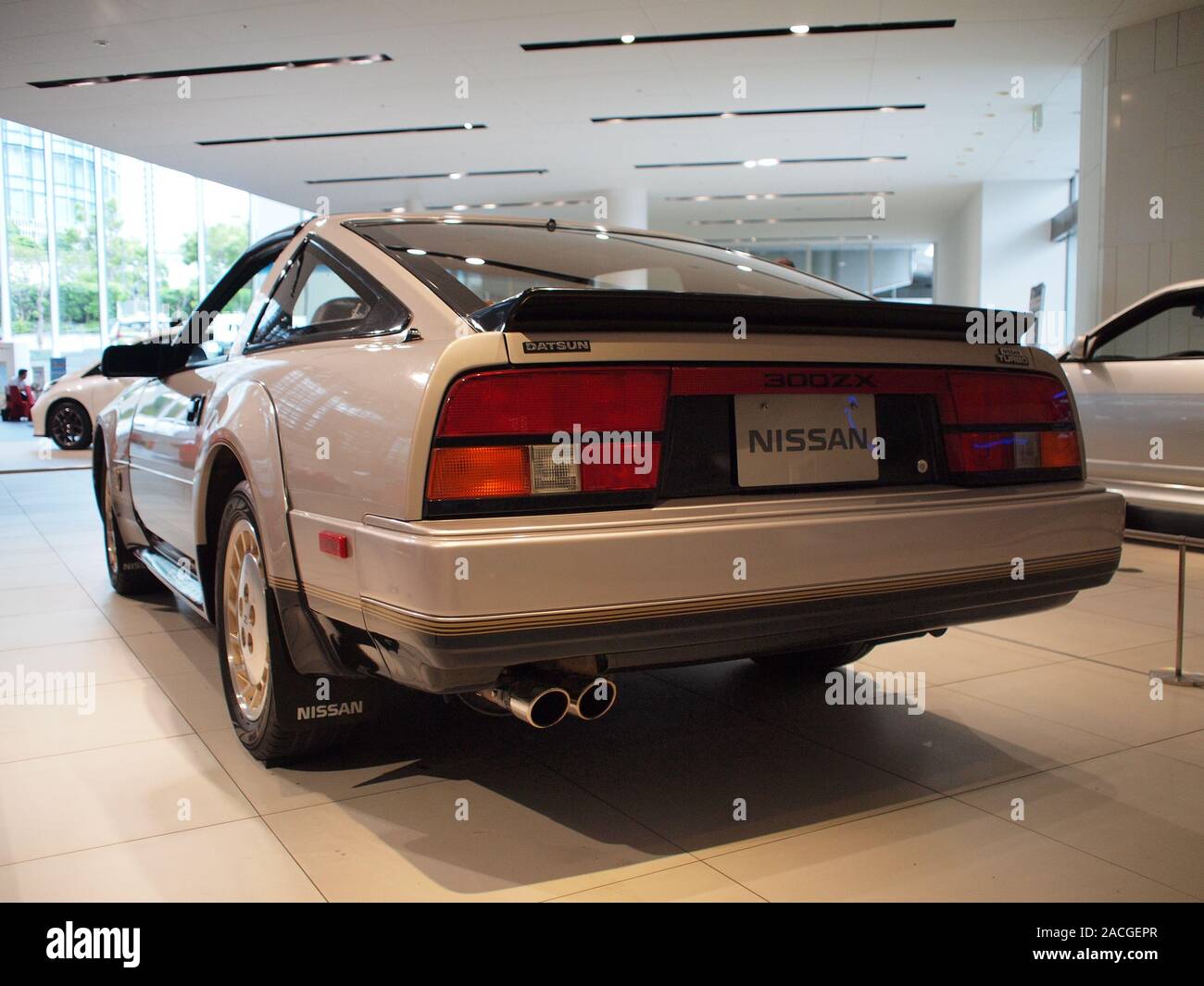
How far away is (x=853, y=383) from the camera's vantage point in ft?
7.12

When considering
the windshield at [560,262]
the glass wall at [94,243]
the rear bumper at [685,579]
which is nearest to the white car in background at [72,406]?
the glass wall at [94,243]

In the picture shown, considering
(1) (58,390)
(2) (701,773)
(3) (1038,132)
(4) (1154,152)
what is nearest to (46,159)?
(1) (58,390)

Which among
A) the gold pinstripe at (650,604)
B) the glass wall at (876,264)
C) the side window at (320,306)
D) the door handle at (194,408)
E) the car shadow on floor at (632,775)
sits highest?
the glass wall at (876,264)

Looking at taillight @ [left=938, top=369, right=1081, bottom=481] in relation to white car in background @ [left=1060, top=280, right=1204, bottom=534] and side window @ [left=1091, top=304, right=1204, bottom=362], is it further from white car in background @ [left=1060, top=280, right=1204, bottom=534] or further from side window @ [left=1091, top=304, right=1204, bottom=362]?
side window @ [left=1091, top=304, right=1204, bottom=362]

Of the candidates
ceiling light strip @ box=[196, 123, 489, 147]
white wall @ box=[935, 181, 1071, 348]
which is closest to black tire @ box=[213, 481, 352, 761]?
ceiling light strip @ box=[196, 123, 489, 147]

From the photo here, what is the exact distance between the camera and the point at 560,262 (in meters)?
2.71

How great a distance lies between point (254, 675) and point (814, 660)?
166 centimetres

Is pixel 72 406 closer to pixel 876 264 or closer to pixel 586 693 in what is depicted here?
pixel 586 693

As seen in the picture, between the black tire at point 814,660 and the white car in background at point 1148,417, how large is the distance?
2785 millimetres

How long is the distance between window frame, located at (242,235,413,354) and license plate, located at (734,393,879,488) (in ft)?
2.35

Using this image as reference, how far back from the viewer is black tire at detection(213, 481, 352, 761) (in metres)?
2.36

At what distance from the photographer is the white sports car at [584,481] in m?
1.82

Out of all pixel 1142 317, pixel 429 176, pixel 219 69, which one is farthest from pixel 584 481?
pixel 429 176

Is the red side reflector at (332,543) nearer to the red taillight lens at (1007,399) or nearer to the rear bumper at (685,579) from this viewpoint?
the rear bumper at (685,579)
